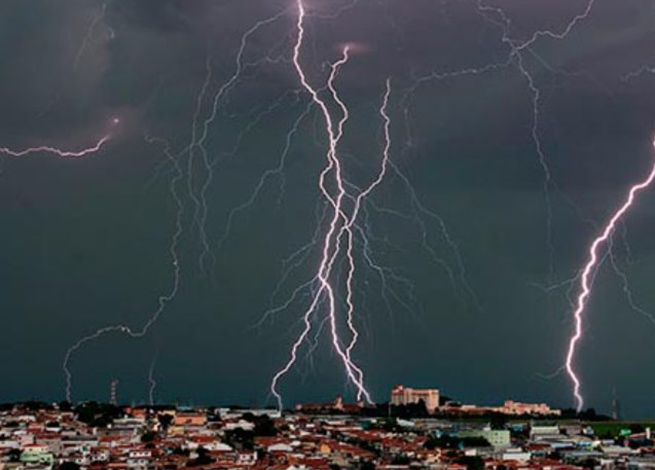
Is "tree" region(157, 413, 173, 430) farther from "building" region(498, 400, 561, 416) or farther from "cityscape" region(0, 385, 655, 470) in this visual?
"building" region(498, 400, 561, 416)

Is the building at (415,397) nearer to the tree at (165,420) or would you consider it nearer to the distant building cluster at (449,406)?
the distant building cluster at (449,406)

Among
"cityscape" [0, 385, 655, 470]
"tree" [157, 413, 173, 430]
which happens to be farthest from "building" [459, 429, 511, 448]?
"tree" [157, 413, 173, 430]

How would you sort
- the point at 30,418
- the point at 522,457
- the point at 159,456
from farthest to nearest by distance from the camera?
the point at 30,418
the point at 522,457
the point at 159,456

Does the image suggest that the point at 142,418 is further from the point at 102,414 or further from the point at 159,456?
the point at 159,456

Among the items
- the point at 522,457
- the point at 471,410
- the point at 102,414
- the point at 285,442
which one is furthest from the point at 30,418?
the point at 471,410

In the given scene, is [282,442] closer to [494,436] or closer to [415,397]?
[494,436]

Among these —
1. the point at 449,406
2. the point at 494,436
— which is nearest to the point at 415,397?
the point at 449,406
